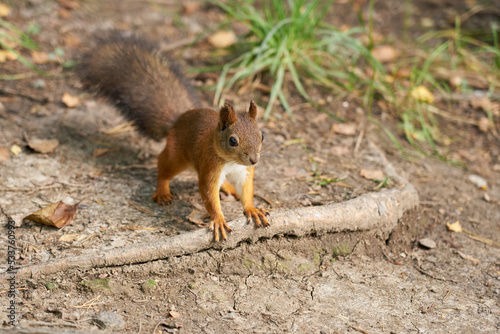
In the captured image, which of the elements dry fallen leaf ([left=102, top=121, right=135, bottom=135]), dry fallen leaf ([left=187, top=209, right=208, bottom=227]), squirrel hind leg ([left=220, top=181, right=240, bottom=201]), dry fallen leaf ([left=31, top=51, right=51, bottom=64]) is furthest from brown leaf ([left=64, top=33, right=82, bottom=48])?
dry fallen leaf ([left=187, top=209, right=208, bottom=227])

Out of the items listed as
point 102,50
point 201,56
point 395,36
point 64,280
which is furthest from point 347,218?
point 395,36

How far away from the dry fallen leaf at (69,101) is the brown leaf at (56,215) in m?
1.20

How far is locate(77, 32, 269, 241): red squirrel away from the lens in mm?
2166

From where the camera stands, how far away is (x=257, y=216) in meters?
2.24

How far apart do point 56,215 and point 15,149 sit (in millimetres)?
783

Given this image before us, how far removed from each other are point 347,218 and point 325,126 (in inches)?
43.8

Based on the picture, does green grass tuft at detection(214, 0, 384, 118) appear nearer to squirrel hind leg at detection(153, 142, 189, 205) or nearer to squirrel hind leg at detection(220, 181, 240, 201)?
squirrel hind leg at detection(220, 181, 240, 201)

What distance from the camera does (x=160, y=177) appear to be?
260 centimetres

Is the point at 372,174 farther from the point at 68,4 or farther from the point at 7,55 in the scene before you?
the point at 68,4

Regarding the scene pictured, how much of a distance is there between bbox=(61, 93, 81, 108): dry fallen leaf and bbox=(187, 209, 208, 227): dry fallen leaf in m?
1.38

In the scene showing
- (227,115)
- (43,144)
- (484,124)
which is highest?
(227,115)

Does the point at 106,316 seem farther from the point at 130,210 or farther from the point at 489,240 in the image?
the point at 489,240

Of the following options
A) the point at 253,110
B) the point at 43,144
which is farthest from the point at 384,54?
the point at 43,144

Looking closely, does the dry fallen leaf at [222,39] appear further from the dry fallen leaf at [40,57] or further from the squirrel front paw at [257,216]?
the squirrel front paw at [257,216]
